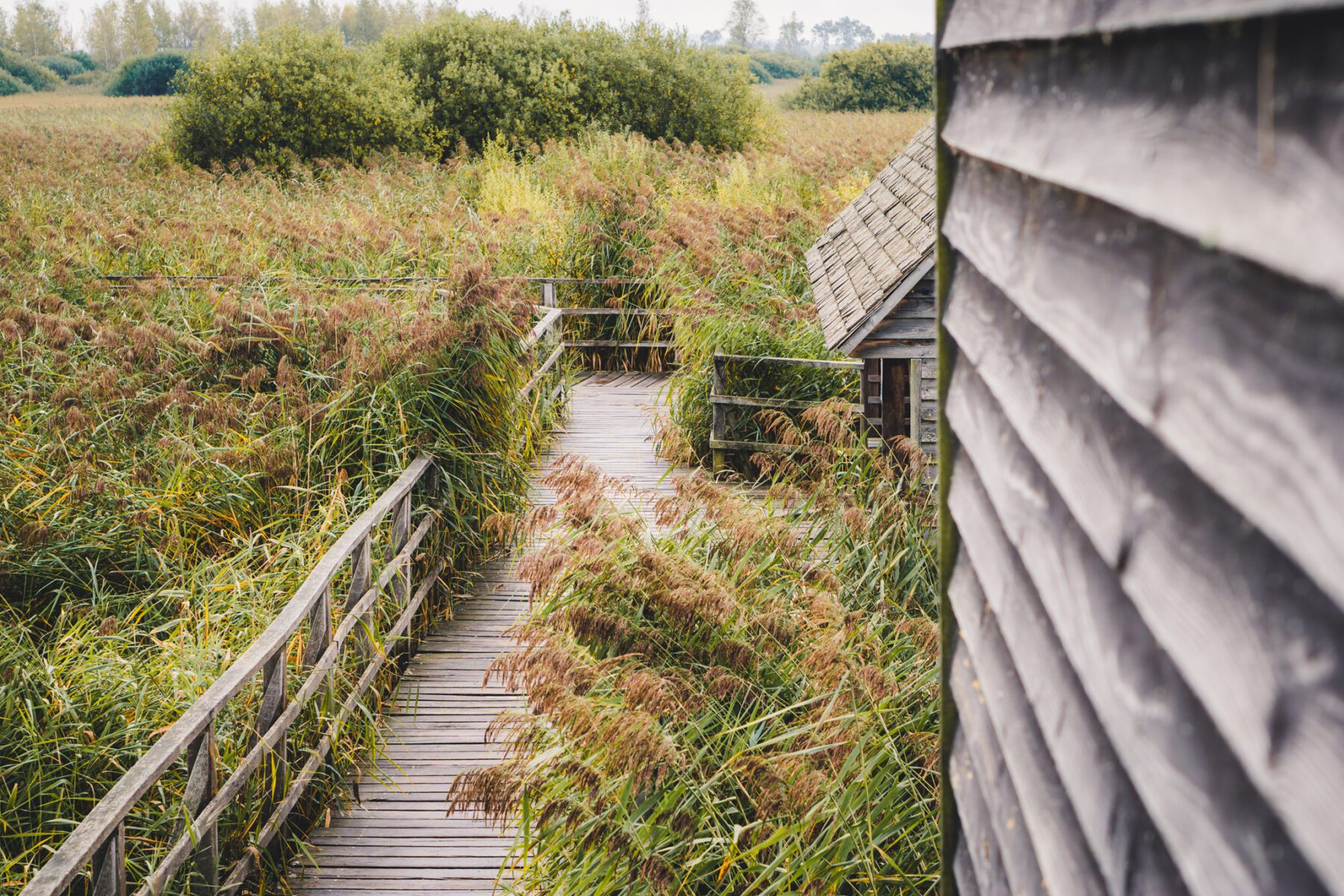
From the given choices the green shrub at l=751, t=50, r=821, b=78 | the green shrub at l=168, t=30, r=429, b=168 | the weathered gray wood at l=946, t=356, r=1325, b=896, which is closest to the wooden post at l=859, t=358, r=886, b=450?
the weathered gray wood at l=946, t=356, r=1325, b=896

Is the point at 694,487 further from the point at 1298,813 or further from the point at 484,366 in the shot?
the point at 1298,813

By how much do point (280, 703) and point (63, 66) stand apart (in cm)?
8538

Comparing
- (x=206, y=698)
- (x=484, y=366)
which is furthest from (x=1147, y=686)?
(x=484, y=366)

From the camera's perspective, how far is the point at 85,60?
3172 inches

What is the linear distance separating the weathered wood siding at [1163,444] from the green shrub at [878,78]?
4893 centimetres

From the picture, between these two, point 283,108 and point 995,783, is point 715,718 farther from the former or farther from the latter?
point 283,108

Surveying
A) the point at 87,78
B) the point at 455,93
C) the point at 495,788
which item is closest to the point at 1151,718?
the point at 495,788

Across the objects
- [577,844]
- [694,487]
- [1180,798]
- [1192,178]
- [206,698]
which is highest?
[1192,178]

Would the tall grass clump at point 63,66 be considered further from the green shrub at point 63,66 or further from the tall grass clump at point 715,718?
the tall grass clump at point 715,718

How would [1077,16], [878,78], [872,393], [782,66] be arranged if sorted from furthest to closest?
[782,66], [878,78], [872,393], [1077,16]

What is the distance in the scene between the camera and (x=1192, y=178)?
0.80m

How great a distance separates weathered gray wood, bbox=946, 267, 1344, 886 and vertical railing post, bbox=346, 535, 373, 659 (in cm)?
516

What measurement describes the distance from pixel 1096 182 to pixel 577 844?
10.5ft

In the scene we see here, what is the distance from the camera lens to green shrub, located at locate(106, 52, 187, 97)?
188 ft
